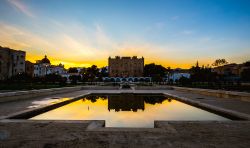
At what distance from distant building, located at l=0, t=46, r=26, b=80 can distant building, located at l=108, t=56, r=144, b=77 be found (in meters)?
37.2

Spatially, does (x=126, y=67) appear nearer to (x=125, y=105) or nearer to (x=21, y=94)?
(x=21, y=94)

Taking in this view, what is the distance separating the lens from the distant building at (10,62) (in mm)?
40938

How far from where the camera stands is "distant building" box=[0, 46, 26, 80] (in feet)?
134

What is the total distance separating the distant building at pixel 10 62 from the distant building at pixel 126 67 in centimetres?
3716

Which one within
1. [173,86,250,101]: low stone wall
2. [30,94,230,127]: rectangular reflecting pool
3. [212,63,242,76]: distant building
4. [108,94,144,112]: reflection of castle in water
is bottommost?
[30,94,230,127]: rectangular reflecting pool

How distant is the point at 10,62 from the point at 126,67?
44.0 metres

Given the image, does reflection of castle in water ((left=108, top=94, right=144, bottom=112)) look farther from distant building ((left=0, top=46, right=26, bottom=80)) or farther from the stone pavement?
distant building ((left=0, top=46, right=26, bottom=80))

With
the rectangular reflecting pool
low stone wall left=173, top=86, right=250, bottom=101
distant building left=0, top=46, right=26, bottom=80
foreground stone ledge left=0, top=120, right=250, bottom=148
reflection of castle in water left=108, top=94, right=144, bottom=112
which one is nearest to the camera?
foreground stone ledge left=0, top=120, right=250, bottom=148

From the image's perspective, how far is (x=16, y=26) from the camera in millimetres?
17281

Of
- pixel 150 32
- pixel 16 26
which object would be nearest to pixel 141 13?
pixel 150 32

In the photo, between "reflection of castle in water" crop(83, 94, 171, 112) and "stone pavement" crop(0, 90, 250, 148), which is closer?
"stone pavement" crop(0, 90, 250, 148)

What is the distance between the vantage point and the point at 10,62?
43656 mm

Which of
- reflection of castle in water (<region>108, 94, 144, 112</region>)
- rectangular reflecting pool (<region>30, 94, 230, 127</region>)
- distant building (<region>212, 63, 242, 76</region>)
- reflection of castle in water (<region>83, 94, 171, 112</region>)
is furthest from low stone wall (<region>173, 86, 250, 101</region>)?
distant building (<region>212, 63, 242, 76</region>)

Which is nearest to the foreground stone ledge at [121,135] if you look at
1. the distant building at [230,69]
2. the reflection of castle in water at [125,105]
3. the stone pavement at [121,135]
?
the stone pavement at [121,135]
